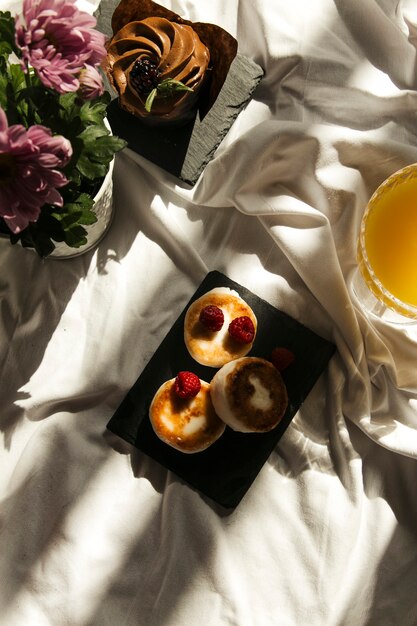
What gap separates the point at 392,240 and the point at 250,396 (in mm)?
394

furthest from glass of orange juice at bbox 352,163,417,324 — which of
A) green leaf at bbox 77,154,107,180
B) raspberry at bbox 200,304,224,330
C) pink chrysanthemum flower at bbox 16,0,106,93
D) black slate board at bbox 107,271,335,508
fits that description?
pink chrysanthemum flower at bbox 16,0,106,93

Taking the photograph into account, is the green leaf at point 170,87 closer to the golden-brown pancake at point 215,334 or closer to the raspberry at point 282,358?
the golden-brown pancake at point 215,334

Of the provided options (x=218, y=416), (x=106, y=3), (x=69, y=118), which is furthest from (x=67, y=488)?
(x=106, y=3)

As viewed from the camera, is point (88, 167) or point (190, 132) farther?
point (190, 132)

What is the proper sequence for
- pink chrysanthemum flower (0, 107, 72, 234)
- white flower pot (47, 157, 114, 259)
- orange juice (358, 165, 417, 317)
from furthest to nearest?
orange juice (358, 165, 417, 317), white flower pot (47, 157, 114, 259), pink chrysanthemum flower (0, 107, 72, 234)

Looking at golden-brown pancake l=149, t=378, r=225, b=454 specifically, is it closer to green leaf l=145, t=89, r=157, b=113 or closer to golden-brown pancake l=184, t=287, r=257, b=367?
golden-brown pancake l=184, t=287, r=257, b=367

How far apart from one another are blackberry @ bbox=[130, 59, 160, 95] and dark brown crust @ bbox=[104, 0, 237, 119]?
0.12 metres

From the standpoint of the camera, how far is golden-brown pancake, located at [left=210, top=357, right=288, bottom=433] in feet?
4.14

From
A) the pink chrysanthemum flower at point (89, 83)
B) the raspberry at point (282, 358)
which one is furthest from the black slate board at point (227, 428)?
the pink chrysanthemum flower at point (89, 83)

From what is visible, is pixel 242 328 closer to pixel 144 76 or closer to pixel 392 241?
pixel 392 241

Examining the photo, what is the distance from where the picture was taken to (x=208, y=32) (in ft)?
4.33

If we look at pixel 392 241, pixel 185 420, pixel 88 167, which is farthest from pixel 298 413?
pixel 88 167

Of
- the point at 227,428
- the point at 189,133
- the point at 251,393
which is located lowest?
the point at 227,428

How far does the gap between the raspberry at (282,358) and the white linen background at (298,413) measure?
9cm
